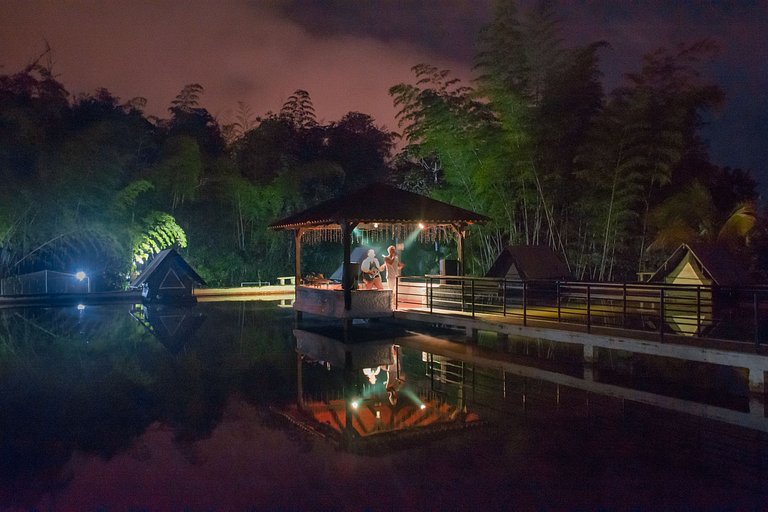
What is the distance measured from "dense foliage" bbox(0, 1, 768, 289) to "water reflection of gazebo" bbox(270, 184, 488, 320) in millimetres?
3323

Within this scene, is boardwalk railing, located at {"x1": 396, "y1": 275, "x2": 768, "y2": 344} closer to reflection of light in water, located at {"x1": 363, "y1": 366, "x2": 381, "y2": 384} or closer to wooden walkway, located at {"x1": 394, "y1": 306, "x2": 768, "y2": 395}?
wooden walkway, located at {"x1": 394, "y1": 306, "x2": 768, "y2": 395}

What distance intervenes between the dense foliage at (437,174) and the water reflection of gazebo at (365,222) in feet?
10.9

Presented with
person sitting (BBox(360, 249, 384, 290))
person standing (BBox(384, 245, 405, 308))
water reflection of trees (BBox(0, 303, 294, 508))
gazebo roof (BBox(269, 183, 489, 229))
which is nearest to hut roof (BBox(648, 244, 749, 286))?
gazebo roof (BBox(269, 183, 489, 229))

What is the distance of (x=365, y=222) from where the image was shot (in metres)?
12.3

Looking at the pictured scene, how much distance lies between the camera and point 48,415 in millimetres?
6016

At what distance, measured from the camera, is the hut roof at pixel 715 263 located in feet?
39.7

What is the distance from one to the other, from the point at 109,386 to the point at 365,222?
6.06 metres

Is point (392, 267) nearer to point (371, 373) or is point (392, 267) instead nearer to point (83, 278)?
point (371, 373)

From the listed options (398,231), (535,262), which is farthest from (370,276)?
(535,262)

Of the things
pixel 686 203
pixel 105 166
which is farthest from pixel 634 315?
pixel 105 166

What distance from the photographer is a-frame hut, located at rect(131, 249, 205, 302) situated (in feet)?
64.8

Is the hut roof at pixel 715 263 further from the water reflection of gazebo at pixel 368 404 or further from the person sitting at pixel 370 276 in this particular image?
the water reflection of gazebo at pixel 368 404

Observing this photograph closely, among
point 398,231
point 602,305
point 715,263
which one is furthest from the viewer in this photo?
point 398,231

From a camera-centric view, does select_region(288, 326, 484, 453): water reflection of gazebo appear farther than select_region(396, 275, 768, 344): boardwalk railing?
No
